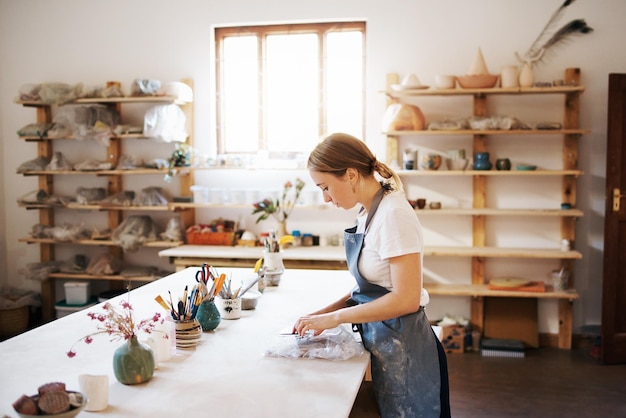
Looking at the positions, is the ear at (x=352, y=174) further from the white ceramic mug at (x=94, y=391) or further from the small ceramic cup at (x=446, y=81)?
the small ceramic cup at (x=446, y=81)

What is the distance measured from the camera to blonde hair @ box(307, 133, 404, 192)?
220 cm

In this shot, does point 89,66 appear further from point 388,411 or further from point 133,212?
point 388,411

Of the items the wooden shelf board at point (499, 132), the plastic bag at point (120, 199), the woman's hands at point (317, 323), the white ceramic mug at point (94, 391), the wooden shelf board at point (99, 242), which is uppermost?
the wooden shelf board at point (499, 132)

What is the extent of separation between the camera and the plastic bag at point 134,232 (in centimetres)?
542

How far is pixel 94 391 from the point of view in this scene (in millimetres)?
1661

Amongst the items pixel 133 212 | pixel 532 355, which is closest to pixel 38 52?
pixel 133 212

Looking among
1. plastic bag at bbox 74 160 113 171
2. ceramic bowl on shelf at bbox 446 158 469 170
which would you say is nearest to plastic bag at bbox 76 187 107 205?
plastic bag at bbox 74 160 113 171

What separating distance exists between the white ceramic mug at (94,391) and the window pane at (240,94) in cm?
410

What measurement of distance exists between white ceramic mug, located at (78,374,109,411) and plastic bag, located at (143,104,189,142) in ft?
12.4

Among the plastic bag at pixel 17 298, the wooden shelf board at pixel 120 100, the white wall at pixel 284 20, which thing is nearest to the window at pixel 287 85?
the white wall at pixel 284 20

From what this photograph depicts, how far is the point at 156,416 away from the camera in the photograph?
5.35 ft

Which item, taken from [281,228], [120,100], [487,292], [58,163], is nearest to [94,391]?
[281,228]

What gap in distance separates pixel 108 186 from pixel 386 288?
421 centimetres

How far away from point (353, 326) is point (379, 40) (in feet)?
11.1
